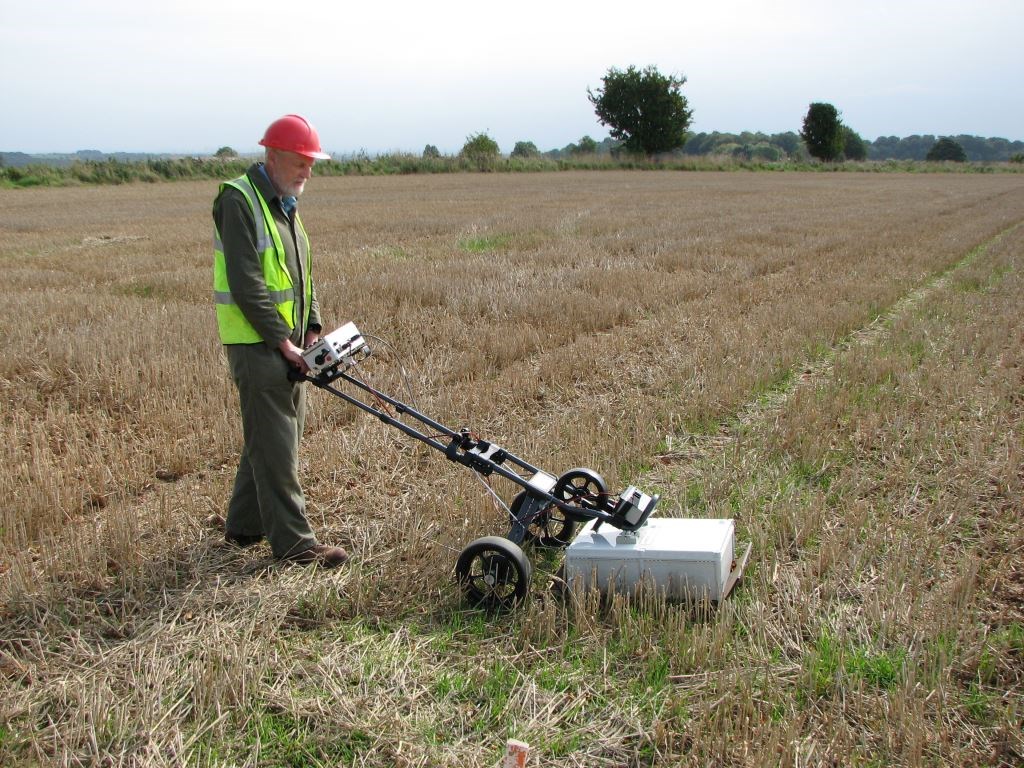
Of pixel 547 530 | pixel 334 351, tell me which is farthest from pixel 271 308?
pixel 547 530

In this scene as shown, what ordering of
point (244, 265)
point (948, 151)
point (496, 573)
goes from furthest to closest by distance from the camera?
1. point (948, 151)
2. point (244, 265)
3. point (496, 573)

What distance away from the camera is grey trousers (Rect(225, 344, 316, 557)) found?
4.00 m

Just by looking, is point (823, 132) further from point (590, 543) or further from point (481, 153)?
point (590, 543)

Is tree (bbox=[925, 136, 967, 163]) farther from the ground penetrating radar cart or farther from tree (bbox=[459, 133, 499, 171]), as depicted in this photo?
the ground penetrating radar cart

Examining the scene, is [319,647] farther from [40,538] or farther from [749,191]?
[749,191]

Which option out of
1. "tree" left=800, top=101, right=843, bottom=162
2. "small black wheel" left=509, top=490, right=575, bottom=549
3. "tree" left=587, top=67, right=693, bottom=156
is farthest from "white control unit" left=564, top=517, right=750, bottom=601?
"tree" left=800, top=101, right=843, bottom=162

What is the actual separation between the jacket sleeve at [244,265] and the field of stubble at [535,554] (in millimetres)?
1219

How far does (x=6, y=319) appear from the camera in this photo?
361 inches

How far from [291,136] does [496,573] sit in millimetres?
2174

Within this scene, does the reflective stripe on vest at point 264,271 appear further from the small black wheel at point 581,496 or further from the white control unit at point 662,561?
the white control unit at point 662,561

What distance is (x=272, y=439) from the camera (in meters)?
4.03

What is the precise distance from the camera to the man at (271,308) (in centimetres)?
385

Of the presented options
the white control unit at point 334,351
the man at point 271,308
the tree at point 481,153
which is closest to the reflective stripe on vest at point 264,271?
the man at point 271,308

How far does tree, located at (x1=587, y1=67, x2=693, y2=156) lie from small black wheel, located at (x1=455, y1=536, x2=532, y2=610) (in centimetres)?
7110
